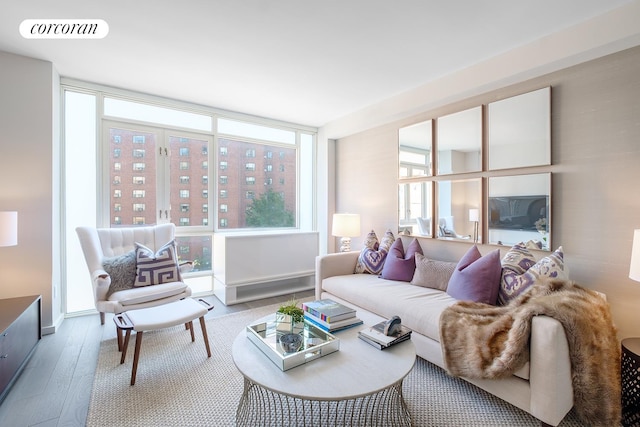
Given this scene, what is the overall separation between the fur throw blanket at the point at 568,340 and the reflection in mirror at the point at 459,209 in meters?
1.06

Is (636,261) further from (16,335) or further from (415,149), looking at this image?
(16,335)

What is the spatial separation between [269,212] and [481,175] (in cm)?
288

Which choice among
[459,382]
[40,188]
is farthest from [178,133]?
[459,382]

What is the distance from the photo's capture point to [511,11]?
6.39 feet

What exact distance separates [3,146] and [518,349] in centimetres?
417

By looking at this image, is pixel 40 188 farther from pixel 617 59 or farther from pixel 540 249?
pixel 617 59

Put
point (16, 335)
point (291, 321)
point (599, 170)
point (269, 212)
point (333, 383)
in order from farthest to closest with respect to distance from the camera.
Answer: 1. point (269, 212)
2. point (599, 170)
3. point (16, 335)
4. point (291, 321)
5. point (333, 383)

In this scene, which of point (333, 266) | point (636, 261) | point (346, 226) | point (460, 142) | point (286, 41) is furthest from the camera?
point (346, 226)

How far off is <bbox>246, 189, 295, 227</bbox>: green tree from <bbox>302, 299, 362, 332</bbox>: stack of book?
8.22 ft

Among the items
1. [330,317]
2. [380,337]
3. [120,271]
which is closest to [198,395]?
[330,317]

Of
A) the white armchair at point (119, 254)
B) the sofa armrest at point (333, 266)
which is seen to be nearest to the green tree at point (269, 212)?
the white armchair at point (119, 254)

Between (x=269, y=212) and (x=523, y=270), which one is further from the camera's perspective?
(x=269, y=212)

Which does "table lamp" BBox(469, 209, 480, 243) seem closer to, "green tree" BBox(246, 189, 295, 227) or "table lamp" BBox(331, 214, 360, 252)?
"table lamp" BBox(331, 214, 360, 252)

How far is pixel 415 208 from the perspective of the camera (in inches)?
133
